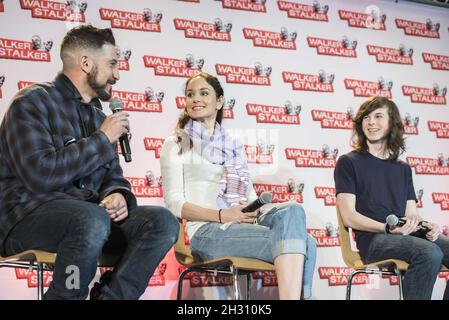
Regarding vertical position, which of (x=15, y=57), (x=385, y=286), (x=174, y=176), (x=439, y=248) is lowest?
(x=385, y=286)

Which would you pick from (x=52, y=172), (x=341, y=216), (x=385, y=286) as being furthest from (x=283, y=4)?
(x=52, y=172)

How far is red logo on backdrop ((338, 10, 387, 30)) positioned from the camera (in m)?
5.04

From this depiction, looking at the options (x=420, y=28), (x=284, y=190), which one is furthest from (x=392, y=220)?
(x=420, y=28)

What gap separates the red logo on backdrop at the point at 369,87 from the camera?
4938mm

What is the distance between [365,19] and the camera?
510cm

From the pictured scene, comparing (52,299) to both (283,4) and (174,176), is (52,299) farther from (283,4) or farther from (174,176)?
(283,4)

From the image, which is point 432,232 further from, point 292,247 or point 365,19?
point 365,19

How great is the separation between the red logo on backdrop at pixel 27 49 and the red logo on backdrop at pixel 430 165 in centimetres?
286

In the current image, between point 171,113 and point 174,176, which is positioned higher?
point 171,113

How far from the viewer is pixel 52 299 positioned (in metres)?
2.19

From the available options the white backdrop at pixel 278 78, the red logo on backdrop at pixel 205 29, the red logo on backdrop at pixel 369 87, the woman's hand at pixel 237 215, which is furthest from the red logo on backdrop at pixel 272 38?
the woman's hand at pixel 237 215

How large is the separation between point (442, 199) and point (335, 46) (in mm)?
1493
